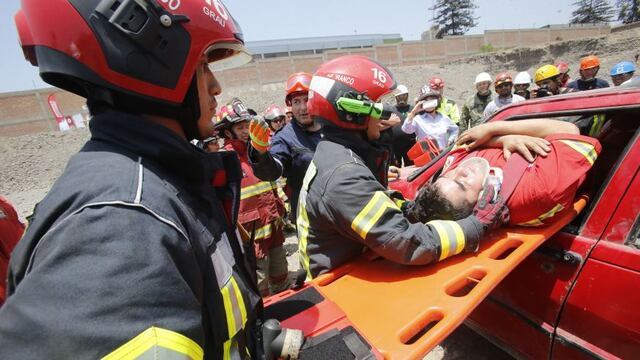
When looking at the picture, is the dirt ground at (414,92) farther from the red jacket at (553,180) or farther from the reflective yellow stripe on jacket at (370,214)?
the reflective yellow stripe on jacket at (370,214)

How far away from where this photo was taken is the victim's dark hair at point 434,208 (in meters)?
2.21

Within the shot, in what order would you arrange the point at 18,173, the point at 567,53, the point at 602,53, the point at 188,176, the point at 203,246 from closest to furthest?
1. the point at 203,246
2. the point at 188,176
3. the point at 18,173
4. the point at 602,53
5. the point at 567,53

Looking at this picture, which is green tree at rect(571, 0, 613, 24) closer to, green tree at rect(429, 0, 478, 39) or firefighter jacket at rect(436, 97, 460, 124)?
green tree at rect(429, 0, 478, 39)

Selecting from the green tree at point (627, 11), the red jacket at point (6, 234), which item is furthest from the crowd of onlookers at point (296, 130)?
the green tree at point (627, 11)

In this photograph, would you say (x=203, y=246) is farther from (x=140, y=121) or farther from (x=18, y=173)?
(x=18, y=173)

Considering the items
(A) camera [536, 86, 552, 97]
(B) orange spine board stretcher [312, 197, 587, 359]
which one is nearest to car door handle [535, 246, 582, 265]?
(B) orange spine board stretcher [312, 197, 587, 359]

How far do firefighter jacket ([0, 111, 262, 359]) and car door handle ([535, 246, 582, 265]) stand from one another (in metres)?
1.77

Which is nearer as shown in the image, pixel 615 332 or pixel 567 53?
pixel 615 332

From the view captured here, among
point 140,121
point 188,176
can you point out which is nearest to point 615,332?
point 188,176

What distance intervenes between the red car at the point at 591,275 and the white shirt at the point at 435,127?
3.56 m

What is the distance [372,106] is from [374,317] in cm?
125

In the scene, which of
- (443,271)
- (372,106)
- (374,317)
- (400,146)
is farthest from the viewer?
(400,146)

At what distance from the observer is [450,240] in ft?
5.65

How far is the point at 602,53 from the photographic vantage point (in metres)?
24.9
